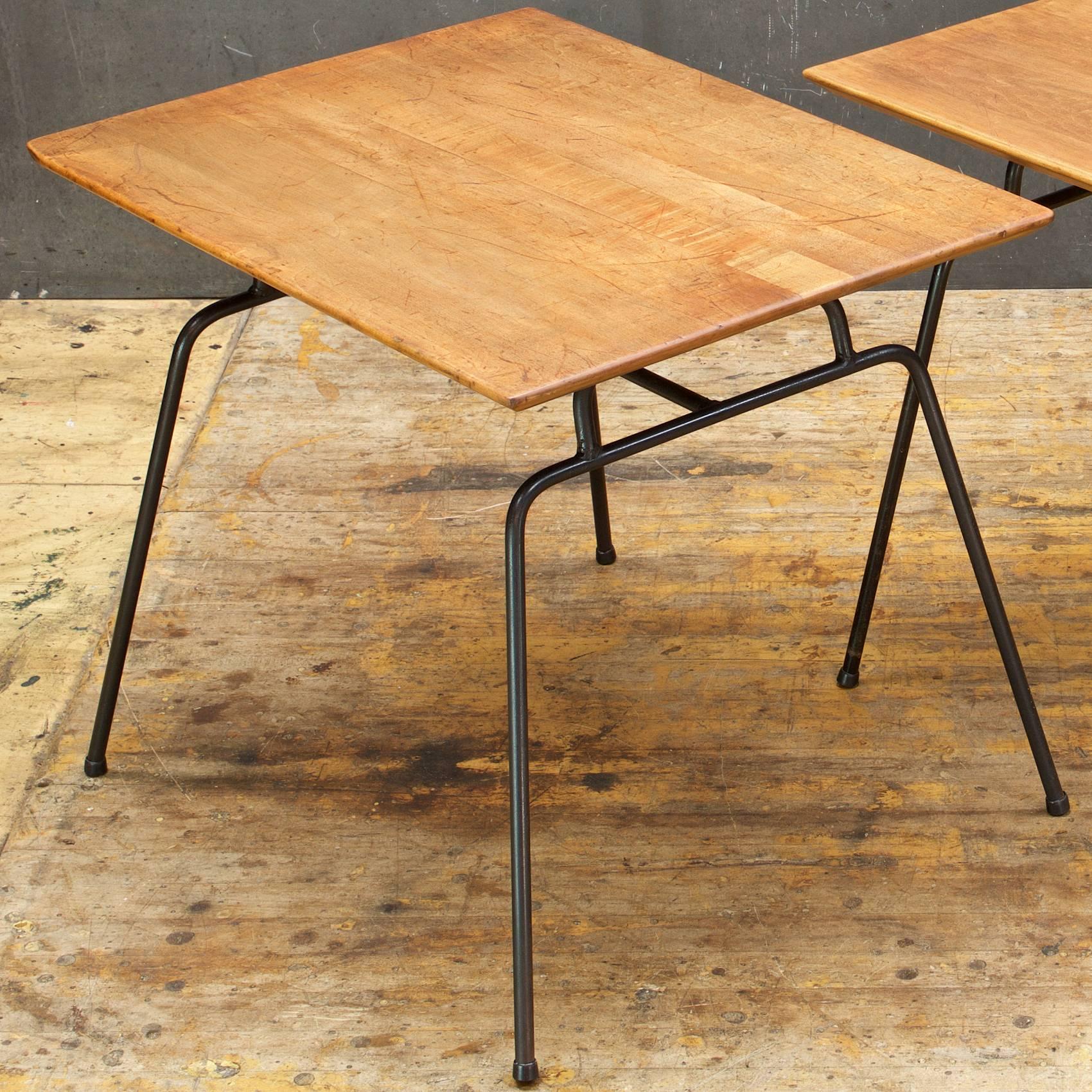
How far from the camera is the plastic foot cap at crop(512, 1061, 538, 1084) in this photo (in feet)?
4.96

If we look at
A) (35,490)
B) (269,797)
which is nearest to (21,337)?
(35,490)

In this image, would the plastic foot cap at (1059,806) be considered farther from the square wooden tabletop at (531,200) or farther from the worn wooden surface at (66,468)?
the worn wooden surface at (66,468)

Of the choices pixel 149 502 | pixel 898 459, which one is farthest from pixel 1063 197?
pixel 149 502

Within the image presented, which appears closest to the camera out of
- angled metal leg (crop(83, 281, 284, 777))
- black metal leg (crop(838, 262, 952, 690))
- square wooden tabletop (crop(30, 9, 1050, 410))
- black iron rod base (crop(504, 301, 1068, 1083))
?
square wooden tabletop (crop(30, 9, 1050, 410))

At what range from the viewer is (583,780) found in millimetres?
1930

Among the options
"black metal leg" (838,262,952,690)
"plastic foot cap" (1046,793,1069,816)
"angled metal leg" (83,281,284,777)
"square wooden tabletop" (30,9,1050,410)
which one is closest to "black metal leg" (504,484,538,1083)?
"square wooden tabletop" (30,9,1050,410)

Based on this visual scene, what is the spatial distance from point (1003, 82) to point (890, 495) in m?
0.50

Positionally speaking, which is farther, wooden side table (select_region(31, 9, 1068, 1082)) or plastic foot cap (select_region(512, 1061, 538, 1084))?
plastic foot cap (select_region(512, 1061, 538, 1084))

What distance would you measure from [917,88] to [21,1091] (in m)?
1.39

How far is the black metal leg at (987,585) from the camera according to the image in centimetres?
159

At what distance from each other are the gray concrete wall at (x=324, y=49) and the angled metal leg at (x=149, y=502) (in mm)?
1411

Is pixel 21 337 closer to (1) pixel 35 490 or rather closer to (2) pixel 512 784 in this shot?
(1) pixel 35 490

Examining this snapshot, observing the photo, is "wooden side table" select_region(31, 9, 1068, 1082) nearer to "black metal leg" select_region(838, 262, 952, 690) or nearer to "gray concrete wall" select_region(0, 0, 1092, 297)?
"black metal leg" select_region(838, 262, 952, 690)

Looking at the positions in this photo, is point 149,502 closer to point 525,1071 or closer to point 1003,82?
point 525,1071
